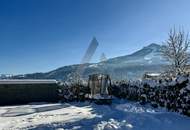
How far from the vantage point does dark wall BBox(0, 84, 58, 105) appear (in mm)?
Answer: 22031

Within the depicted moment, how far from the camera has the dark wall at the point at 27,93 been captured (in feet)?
72.3

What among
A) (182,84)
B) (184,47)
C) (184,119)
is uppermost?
(184,47)

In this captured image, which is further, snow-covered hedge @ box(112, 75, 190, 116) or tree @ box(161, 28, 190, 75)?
tree @ box(161, 28, 190, 75)

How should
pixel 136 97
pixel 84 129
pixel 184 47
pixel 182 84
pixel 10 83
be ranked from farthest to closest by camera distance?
pixel 184 47 < pixel 10 83 < pixel 136 97 < pixel 182 84 < pixel 84 129

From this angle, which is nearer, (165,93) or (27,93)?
(165,93)

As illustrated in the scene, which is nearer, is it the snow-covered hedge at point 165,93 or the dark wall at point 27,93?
the snow-covered hedge at point 165,93

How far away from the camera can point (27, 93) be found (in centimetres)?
2273

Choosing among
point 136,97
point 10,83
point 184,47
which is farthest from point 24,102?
point 184,47

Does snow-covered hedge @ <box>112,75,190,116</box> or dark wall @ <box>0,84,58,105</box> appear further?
dark wall @ <box>0,84,58,105</box>

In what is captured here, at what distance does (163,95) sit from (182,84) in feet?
5.83

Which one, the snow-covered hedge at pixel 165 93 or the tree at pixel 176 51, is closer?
the snow-covered hedge at pixel 165 93

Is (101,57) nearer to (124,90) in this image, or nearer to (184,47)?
(184,47)

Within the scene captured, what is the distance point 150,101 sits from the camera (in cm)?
1429

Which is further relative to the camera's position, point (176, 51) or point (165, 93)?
point (176, 51)
